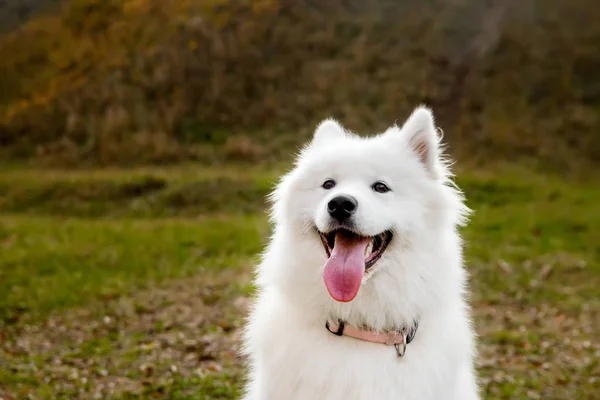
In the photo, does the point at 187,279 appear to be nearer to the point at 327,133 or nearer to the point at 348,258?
the point at 327,133

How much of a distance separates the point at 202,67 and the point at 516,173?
11.0 m

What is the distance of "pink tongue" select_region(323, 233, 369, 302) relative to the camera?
344 centimetres

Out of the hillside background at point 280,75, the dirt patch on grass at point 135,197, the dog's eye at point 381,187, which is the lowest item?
the dirt patch on grass at point 135,197

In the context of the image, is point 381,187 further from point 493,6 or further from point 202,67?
point 493,6

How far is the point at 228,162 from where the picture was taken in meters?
18.8

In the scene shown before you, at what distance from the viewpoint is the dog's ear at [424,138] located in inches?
148

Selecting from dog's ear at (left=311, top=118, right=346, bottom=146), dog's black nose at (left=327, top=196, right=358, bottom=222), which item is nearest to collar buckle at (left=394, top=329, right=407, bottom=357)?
dog's black nose at (left=327, top=196, right=358, bottom=222)

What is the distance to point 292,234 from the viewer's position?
370cm

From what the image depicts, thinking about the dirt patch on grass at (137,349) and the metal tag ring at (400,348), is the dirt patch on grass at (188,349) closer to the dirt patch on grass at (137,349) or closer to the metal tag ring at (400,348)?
the dirt patch on grass at (137,349)

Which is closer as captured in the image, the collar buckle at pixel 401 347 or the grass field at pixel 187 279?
the collar buckle at pixel 401 347

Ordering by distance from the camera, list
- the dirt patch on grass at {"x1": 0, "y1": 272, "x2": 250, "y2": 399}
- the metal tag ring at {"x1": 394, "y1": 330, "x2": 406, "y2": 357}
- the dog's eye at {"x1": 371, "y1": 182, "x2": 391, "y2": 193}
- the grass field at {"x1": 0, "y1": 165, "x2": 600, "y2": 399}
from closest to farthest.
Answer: the metal tag ring at {"x1": 394, "y1": 330, "x2": 406, "y2": 357}
the dog's eye at {"x1": 371, "y1": 182, "x2": 391, "y2": 193}
the dirt patch on grass at {"x1": 0, "y1": 272, "x2": 250, "y2": 399}
the grass field at {"x1": 0, "y1": 165, "x2": 600, "y2": 399}

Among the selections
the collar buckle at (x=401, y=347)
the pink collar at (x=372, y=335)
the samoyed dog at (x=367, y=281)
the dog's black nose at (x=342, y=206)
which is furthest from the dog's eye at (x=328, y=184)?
the collar buckle at (x=401, y=347)

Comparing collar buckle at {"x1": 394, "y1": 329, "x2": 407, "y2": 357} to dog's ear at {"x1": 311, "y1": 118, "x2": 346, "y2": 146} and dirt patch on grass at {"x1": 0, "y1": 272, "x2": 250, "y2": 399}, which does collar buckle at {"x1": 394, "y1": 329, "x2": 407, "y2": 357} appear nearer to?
dog's ear at {"x1": 311, "y1": 118, "x2": 346, "y2": 146}

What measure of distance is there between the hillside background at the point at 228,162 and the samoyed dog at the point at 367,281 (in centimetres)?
281
